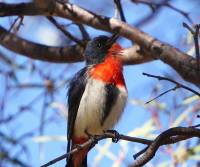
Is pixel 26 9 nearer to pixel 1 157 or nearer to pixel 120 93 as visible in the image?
pixel 120 93

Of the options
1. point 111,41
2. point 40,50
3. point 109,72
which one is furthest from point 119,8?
point 40,50

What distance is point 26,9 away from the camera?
3.57 m

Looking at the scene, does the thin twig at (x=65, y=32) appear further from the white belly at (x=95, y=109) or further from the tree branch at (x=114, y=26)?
the white belly at (x=95, y=109)

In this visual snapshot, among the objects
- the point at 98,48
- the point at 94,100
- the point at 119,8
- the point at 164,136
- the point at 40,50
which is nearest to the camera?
the point at 164,136

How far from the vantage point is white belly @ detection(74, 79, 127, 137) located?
363 cm

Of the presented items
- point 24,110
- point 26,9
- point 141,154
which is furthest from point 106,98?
point 141,154

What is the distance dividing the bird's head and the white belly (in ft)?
1.33

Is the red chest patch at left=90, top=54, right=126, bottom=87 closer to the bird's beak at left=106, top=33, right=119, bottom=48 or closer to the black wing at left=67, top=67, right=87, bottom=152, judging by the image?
the black wing at left=67, top=67, right=87, bottom=152

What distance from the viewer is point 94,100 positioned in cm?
364

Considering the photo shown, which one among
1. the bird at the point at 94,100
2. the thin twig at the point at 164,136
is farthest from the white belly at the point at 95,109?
the thin twig at the point at 164,136

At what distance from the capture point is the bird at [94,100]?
11.9ft

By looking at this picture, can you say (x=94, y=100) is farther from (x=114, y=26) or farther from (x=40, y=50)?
(x=40, y=50)

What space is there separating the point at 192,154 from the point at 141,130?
532mm

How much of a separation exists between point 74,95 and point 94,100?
20 cm
